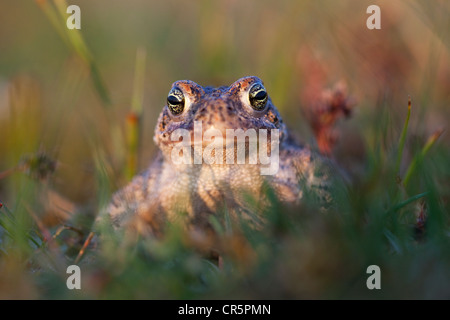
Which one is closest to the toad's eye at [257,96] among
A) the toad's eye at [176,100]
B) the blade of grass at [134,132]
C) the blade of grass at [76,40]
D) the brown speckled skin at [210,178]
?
the brown speckled skin at [210,178]

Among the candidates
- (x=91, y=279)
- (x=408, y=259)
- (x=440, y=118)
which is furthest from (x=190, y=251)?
(x=440, y=118)

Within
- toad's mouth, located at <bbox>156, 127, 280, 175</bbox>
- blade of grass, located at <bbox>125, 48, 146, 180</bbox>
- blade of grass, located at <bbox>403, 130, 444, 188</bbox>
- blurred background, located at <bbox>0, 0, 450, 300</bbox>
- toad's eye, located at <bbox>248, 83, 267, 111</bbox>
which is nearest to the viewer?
blade of grass, located at <bbox>403, 130, 444, 188</bbox>

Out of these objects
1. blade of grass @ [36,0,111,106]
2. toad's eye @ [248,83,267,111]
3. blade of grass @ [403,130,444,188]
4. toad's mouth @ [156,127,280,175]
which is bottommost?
blade of grass @ [403,130,444,188]

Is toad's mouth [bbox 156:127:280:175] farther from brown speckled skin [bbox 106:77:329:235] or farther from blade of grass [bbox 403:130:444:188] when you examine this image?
blade of grass [bbox 403:130:444:188]

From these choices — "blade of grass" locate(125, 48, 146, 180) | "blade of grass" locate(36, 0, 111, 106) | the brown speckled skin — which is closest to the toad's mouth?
the brown speckled skin

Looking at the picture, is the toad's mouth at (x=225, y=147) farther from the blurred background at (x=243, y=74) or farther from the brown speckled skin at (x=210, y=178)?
the blurred background at (x=243, y=74)

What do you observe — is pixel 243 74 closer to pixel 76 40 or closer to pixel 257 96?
pixel 76 40
